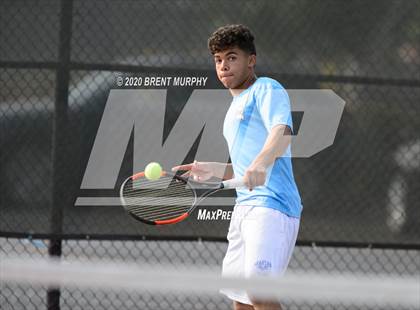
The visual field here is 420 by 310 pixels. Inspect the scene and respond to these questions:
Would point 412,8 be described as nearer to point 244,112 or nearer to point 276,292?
point 244,112

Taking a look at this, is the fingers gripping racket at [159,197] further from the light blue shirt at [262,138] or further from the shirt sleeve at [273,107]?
the shirt sleeve at [273,107]

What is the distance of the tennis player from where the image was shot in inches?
151

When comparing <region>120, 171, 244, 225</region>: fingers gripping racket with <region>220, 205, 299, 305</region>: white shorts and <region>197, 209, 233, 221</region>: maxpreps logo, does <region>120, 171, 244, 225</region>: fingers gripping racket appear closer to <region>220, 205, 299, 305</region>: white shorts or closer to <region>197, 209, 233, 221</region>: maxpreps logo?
<region>197, 209, 233, 221</region>: maxpreps logo

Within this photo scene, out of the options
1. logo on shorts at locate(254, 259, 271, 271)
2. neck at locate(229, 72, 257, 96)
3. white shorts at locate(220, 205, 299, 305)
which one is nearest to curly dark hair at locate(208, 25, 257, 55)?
neck at locate(229, 72, 257, 96)

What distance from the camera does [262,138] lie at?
403 centimetres

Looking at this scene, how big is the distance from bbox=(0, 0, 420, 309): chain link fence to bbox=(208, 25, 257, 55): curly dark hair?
4.07 feet

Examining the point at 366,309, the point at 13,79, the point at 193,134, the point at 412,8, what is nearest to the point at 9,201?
the point at 13,79

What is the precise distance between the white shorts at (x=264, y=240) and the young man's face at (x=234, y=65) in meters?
0.59

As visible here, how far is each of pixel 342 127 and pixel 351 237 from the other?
683 mm

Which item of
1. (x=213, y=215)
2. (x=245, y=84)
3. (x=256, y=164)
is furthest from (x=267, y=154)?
(x=213, y=215)

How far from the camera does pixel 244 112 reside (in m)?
4.04

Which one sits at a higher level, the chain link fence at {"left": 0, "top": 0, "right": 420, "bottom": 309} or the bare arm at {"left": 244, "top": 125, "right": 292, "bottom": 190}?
the chain link fence at {"left": 0, "top": 0, "right": 420, "bottom": 309}

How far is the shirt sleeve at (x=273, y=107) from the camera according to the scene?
150 inches

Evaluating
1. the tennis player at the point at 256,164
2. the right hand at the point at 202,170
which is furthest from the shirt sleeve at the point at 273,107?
the right hand at the point at 202,170
